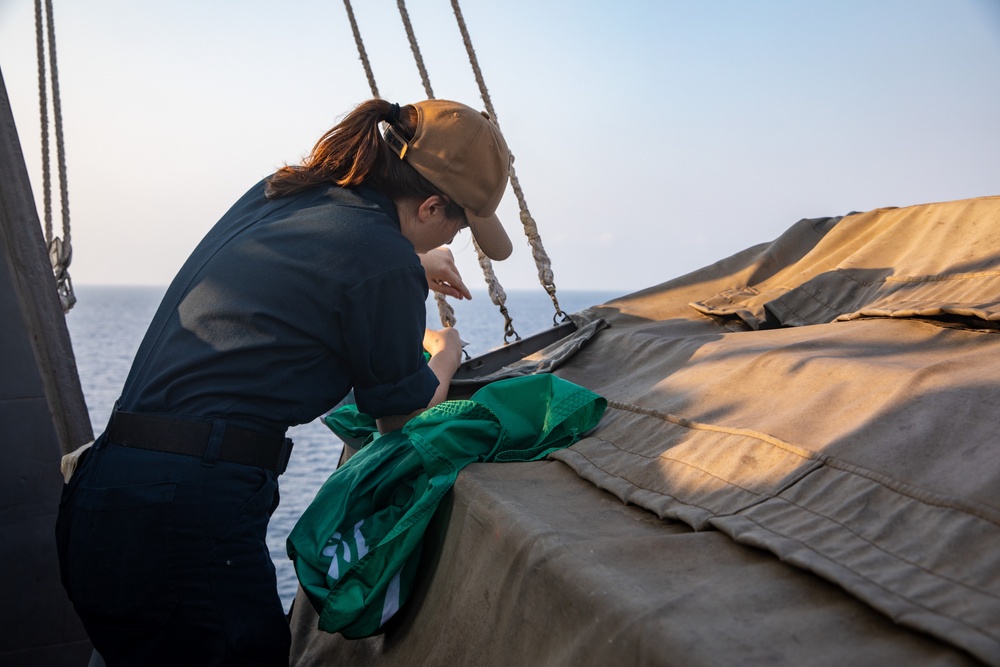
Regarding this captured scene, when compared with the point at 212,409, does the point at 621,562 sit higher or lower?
lower

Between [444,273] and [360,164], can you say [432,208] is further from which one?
[444,273]

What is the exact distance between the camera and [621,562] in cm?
131

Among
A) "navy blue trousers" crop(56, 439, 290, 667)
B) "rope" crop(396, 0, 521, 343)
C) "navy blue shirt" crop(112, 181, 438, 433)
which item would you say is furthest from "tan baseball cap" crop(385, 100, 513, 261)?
"rope" crop(396, 0, 521, 343)

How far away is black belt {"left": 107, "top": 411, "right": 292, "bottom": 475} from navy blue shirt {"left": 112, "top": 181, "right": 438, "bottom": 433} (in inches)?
0.8

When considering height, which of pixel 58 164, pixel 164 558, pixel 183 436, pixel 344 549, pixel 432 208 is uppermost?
pixel 58 164

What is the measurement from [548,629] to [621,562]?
0.16m

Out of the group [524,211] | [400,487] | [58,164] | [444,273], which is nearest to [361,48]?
[524,211]

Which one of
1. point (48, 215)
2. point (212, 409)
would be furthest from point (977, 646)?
point (48, 215)

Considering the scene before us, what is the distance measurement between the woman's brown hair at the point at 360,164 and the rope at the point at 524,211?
6.34 feet

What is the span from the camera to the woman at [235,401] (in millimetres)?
1600

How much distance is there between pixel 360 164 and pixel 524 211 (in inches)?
92.0

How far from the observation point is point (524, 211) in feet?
13.6

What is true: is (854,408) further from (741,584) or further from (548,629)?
(548,629)

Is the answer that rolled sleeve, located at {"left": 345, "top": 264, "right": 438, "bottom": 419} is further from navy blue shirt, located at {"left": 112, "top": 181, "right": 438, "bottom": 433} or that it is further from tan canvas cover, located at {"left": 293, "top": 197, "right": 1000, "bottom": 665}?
tan canvas cover, located at {"left": 293, "top": 197, "right": 1000, "bottom": 665}
